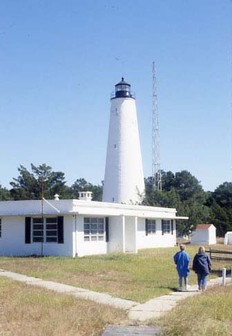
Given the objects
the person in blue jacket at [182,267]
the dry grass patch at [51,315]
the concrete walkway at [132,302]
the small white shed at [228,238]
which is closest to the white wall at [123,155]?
the small white shed at [228,238]

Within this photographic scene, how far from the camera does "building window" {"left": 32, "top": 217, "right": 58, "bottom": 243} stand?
29172mm

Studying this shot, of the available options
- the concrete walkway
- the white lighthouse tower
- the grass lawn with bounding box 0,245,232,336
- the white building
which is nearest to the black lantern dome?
the white lighthouse tower

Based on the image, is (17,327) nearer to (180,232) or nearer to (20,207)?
(20,207)

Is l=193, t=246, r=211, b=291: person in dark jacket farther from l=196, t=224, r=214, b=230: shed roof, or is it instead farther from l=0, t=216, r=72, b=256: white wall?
l=196, t=224, r=214, b=230: shed roof

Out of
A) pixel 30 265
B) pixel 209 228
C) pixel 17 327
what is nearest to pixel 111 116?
pixel 209 228

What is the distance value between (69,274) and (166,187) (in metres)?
61.6

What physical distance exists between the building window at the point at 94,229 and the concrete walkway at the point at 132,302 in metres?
10.5

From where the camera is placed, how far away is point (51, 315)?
11875 millimetres

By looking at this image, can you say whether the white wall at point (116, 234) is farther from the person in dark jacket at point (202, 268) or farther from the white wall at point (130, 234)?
→ the person in dark jacket at point (202, 268)

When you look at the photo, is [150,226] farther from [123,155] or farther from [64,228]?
[64,228]

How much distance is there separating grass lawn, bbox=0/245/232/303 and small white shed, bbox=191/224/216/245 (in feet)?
71.5

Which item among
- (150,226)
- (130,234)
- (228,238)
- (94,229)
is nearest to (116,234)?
(130,234)

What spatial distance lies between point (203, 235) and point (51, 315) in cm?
3912

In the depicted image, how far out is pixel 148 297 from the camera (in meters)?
15.3
